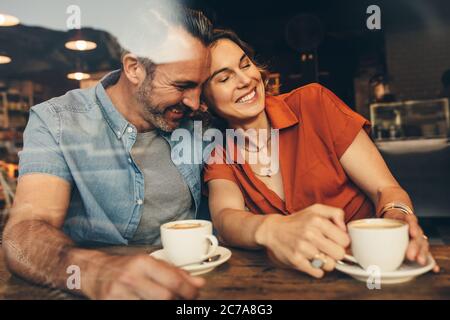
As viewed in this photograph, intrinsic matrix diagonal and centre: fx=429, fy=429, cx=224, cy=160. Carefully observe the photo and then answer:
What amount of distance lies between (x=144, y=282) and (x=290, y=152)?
0.72 metres

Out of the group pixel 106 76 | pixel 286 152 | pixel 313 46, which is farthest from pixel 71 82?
pixel 313 46

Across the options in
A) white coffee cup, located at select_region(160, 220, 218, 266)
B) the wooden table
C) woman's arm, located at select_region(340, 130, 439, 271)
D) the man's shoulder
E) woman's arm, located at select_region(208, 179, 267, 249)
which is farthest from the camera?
the man's shoulder

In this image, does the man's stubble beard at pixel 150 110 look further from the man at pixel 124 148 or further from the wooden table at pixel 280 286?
the wooden table at pixel 280 286

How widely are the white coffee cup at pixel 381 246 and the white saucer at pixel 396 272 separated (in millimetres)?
16

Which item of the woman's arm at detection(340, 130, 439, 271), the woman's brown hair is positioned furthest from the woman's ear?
the woman's arm at detection(340, 130, 439, 271)

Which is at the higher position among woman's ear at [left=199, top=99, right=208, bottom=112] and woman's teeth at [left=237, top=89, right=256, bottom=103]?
woman's teeth at [left=237, top=89, right=256, bottom=103]

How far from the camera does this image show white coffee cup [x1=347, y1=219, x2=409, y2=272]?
28.8 inches

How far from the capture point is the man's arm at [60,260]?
2.40ft

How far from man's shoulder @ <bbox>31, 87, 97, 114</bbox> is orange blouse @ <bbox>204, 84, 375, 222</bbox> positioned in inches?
16.7

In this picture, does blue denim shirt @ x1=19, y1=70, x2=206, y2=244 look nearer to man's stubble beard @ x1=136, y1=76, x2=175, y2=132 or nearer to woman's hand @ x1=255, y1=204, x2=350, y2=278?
man's stubble beard @ x1=136, y1=76, x2=175, y2=132

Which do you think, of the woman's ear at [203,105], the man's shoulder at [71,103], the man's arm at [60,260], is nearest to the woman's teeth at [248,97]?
the woman's ear at [203,105]

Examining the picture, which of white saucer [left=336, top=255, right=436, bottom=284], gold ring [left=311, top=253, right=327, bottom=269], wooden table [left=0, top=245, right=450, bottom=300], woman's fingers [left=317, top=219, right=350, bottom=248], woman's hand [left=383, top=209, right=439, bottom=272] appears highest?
woman's fingers [left=317, top=219, right=350, bottom=248]

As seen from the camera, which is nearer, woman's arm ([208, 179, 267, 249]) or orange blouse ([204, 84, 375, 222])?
woman's arm ([208, 179, 267, 249])

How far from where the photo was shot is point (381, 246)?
2.40 ft
